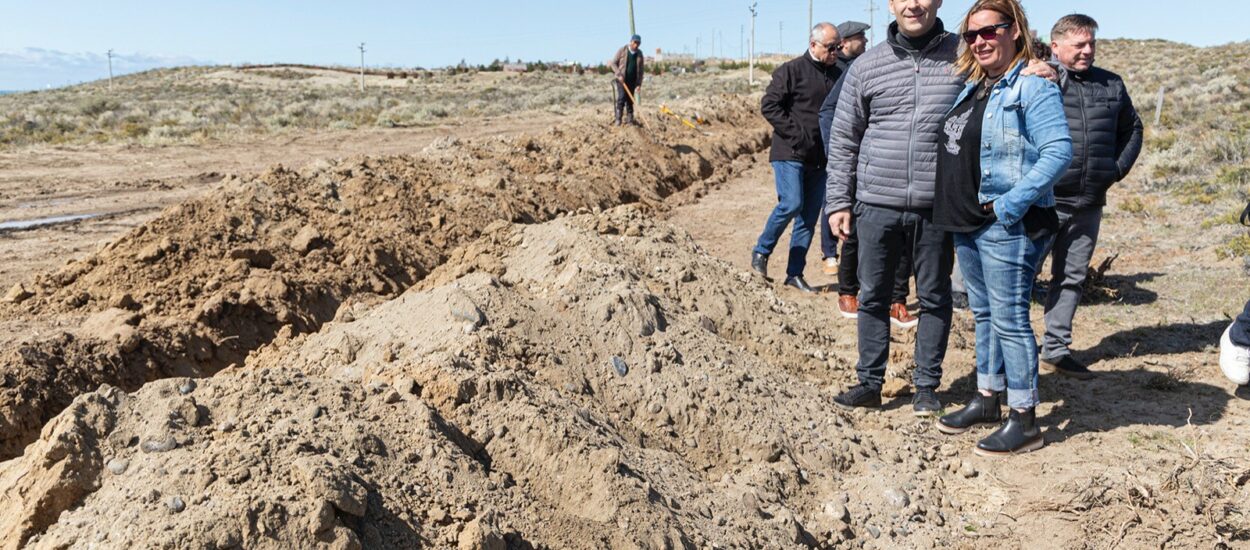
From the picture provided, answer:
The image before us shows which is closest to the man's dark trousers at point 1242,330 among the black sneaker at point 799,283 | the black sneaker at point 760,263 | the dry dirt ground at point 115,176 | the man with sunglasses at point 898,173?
the man with sunglasses at point 898,173

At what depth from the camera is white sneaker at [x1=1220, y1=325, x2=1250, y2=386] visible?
4.47m

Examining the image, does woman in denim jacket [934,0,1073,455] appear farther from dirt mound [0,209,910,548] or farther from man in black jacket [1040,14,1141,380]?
man in black jacket [1040,14,1141,380]

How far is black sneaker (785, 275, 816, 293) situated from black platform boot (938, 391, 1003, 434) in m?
2.51

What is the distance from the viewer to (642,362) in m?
4.20

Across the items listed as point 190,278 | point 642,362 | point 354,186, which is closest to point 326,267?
point 190,278

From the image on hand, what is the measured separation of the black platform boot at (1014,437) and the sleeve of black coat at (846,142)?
1186mm

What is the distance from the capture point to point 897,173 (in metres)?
4.00

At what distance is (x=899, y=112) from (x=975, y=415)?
4.61ft

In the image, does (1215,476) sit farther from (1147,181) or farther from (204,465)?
(1147,181)

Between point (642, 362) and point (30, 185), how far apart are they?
11.8 metres

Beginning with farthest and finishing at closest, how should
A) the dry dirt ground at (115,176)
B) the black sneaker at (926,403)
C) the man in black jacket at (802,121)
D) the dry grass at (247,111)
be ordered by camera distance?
the dry grass at (247,111) < the dry dirt ground at (115,176) < the man in black jacket at (802,121) < the black sneaker at (926,403)

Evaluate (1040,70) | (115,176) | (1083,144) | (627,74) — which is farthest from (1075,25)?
(115,176)

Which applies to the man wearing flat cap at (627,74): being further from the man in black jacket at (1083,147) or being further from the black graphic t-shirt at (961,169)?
the black graphic t-shirt at (961,169)

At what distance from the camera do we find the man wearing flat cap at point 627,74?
1471cm
